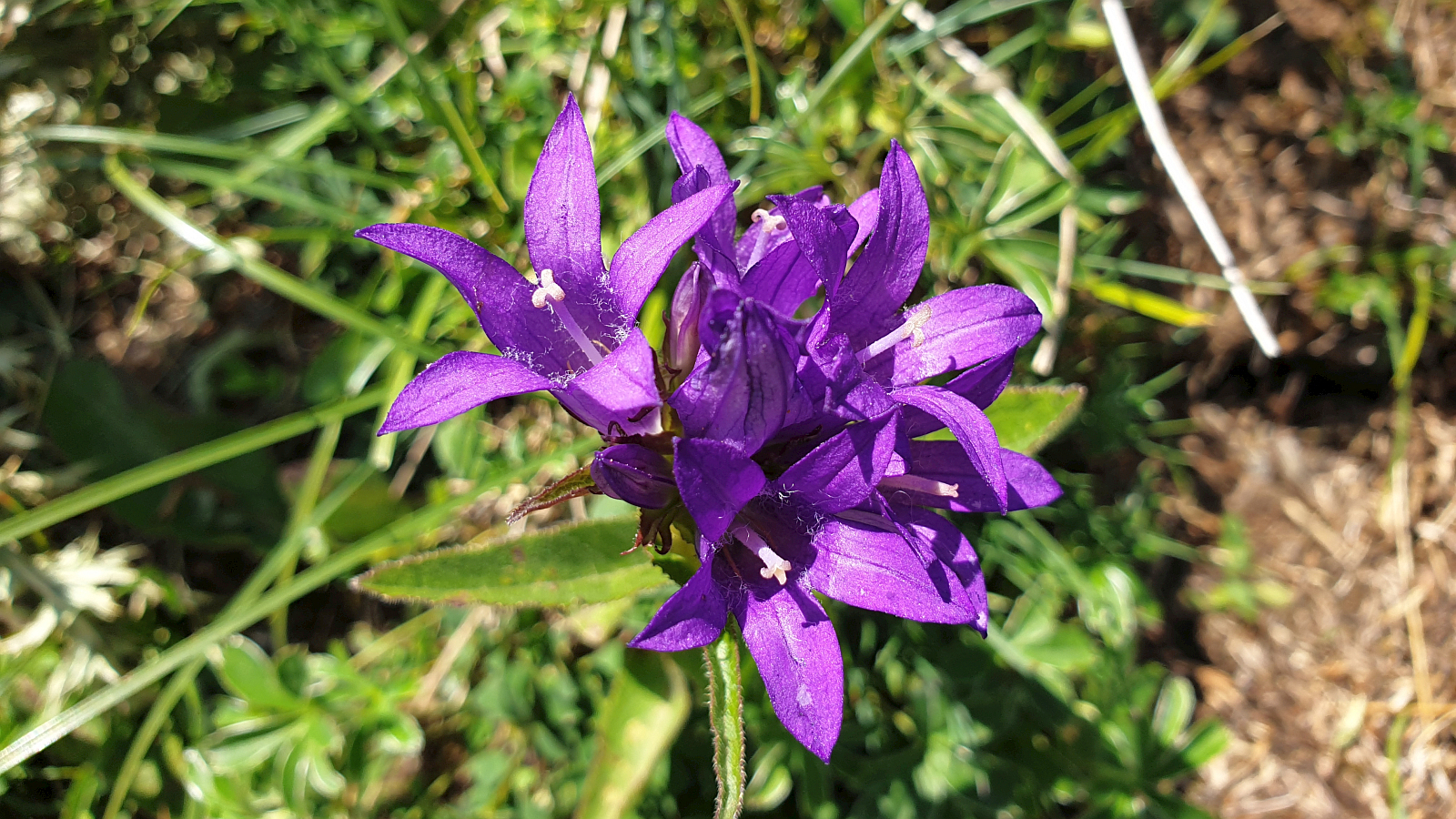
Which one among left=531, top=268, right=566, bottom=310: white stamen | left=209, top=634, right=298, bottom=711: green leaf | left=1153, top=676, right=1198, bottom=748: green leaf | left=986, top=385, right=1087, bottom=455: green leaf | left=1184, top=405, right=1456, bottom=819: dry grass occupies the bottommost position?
left=1184, top=405, right=1456, bottom=819: dry grass

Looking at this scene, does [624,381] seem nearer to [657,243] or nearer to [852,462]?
[657,243]

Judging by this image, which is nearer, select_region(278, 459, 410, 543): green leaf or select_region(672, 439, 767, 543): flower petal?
select_region(672, 439, 767, 543): flower petal

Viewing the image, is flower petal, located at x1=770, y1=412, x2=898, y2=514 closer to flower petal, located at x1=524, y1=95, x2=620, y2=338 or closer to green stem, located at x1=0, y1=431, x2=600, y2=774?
flower petal, located at x1=524, y1=95, x2=620, y2=338

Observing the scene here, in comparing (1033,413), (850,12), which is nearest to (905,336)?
(1033,413)

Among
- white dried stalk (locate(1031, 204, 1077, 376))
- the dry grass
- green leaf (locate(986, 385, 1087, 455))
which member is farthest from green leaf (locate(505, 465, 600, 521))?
the dry grass

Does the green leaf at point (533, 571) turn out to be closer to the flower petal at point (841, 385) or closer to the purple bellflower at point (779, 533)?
the purple bellflower at point (779, 533)

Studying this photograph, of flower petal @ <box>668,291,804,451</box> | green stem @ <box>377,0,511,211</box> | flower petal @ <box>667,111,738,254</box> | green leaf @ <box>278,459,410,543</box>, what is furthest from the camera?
green leaf @ <box>278,459,410,543</box>

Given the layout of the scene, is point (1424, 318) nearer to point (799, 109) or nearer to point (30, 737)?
point (799, 109)
